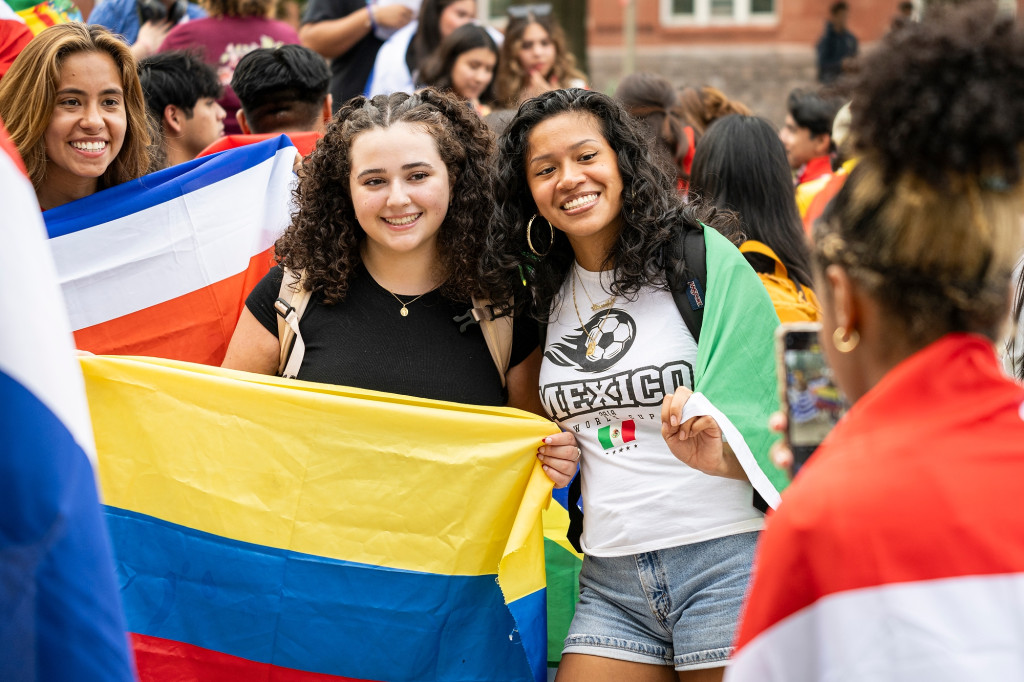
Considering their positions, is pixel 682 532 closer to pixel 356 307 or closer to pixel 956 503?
pixel 356 307

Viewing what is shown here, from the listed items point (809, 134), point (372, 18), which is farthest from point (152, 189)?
point (809, 134)

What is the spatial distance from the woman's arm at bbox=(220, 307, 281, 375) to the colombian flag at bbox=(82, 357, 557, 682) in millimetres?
77

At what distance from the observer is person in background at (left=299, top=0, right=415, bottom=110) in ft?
20.2

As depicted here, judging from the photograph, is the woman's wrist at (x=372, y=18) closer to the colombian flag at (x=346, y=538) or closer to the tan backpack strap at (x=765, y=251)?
the tan backpack strap at (x=765, y=251)

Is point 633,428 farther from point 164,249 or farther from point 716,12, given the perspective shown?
point 716,12

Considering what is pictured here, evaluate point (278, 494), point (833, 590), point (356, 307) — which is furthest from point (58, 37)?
point (833, 590)

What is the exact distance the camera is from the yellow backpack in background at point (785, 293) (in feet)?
12.1

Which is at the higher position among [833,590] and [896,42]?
[896,42]

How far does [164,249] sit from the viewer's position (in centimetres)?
354

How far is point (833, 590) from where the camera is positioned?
1469 mm

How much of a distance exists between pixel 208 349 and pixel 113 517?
0.64 m

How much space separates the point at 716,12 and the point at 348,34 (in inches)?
716

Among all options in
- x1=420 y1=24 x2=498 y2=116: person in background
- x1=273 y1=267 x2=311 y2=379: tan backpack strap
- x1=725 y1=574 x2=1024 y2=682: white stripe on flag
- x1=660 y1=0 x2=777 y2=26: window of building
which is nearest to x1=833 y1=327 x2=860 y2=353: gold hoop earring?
x1=725 y1=574 x2=1024 y2=682: white stripe on flag

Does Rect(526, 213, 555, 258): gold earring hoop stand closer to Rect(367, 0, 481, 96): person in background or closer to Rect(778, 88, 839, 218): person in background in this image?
Rect(367, 0, 481, 96): person in background
